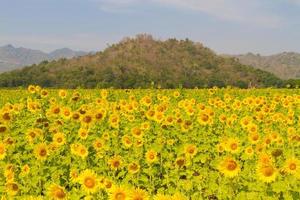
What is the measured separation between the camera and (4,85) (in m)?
72.6

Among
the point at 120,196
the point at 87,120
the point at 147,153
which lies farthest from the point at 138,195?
the point at 87,120

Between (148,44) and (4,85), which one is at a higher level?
(148,44)

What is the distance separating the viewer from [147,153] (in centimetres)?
888

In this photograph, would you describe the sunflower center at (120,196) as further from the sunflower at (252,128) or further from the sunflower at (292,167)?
the sunflower at (252,128)

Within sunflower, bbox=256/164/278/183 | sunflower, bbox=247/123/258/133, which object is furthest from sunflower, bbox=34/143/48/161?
sunflower, bbox=247/123/258/133

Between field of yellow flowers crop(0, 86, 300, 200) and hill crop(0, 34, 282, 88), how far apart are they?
52.4 m

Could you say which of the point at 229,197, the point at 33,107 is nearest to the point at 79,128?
the point at 33,107

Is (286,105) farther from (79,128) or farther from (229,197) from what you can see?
(229,197)

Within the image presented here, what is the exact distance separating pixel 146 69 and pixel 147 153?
84.3 meters

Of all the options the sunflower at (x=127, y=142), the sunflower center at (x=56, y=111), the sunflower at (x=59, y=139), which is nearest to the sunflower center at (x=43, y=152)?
the sunflower at (x=59, y=139)

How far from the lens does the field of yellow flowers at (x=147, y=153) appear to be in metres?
6.59

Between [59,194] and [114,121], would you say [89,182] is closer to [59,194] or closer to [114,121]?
[59,194]

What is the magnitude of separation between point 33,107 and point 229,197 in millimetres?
6795

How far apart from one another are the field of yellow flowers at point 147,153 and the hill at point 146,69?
52.4m
